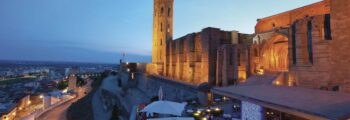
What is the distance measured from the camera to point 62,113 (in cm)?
4275

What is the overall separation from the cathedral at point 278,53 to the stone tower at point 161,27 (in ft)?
1.86

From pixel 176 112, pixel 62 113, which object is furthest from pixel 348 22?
pixel 62 113

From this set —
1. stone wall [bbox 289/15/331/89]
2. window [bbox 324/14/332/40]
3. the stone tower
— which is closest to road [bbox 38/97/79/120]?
the stone tower

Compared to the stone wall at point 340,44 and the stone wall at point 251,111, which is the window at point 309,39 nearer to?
the stone wall at point 340,44

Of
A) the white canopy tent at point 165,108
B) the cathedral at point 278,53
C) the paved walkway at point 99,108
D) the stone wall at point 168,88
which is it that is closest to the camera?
the white canopy tent at point 165,108

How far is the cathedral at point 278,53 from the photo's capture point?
1420cm

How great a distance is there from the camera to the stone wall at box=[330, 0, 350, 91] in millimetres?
13414

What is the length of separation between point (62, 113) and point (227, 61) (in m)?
33.9

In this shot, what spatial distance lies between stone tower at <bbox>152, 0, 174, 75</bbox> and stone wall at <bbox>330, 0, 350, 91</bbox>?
41092 millimetres

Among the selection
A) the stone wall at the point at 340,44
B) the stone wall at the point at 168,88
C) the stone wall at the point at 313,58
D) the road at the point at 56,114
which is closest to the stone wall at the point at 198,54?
the stone wall at the point at 168,88

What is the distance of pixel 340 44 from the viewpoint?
13.9m

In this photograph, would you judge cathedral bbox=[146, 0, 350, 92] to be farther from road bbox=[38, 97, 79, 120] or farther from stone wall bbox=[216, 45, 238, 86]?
road bbox=[38, 97, 79, 120]

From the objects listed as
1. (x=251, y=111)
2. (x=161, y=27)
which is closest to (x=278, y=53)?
(x=251, y=111)

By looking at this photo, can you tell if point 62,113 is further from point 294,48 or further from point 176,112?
point 294,48
